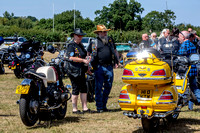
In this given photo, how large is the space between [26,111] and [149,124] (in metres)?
2.09

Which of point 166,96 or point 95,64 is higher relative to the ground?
point 95,64

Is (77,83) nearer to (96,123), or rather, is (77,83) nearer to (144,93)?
(96,123)

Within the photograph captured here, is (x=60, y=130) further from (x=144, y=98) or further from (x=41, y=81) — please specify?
(x=144, y=98)

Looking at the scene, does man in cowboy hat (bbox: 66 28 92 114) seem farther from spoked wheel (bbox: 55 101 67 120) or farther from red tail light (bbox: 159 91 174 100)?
red tail light (bbox: 159 91 174 100)

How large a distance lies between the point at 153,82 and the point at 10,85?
29.7 ft

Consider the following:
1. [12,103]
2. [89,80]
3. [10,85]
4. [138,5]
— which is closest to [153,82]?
[89,80]

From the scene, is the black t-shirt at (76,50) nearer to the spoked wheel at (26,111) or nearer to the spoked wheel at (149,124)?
the spoked wheel at (26,111)

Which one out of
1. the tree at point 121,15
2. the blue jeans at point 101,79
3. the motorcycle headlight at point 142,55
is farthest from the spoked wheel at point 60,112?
the tree at point 121,15

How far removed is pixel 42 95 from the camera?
6.86m

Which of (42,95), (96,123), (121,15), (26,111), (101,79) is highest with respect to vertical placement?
(121,15)

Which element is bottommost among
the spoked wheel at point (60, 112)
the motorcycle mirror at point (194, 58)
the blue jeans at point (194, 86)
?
the spoked wheel at point (60, 112)

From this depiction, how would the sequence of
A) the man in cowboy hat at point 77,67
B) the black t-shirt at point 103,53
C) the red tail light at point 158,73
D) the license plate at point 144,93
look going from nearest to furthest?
the red tail light at point 158,73 < the license plate at point 144,93 < the man in cowboy hat at point 77,67 < the black t-shirt at point 103,53

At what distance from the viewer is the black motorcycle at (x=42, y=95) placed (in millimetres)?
6338

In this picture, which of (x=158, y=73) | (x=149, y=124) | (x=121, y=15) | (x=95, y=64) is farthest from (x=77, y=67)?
(x=121, y=15)
